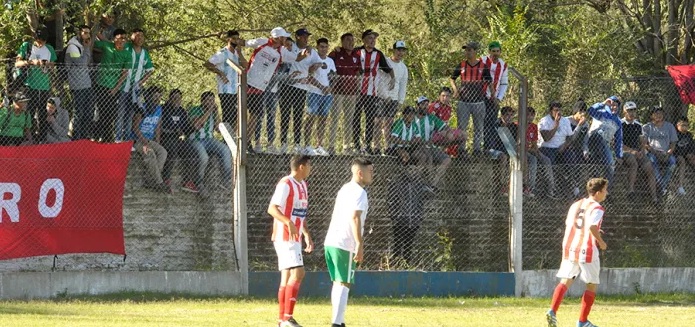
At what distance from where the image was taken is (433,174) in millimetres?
18922

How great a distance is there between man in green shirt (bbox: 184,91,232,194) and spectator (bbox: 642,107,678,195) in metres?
6.31

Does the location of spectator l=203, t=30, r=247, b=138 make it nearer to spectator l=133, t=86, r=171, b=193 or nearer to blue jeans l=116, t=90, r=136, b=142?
spectator l=133, t=86, r=171, b=193

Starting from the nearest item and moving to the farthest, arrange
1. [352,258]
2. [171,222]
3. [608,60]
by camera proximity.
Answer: [352,258] < [171,222] < [608,60]

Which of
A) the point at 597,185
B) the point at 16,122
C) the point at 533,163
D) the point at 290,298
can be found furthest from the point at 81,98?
the point at 597,185

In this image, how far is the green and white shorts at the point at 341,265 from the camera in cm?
1359

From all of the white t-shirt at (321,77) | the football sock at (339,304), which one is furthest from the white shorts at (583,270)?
the white t-shirt at (321,77)

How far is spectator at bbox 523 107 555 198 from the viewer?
19.1 meters

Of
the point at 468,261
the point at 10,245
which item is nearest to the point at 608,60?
the point at 468,261

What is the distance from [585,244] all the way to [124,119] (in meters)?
6.39

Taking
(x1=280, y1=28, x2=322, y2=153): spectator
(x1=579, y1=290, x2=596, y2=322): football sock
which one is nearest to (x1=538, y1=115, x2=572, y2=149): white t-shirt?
(x1=280, y1=28, x2=322, y2=153): spectator

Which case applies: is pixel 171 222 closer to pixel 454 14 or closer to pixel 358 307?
pixel 358 307

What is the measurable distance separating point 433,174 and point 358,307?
9.64ft

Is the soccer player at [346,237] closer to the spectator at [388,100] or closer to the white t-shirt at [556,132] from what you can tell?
the spectator at [388,100]

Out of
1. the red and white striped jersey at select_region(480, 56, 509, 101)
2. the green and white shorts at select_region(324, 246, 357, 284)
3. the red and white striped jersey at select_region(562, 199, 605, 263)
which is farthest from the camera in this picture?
the red and white striped jersey at select_region(480, 56, 509, 101)
